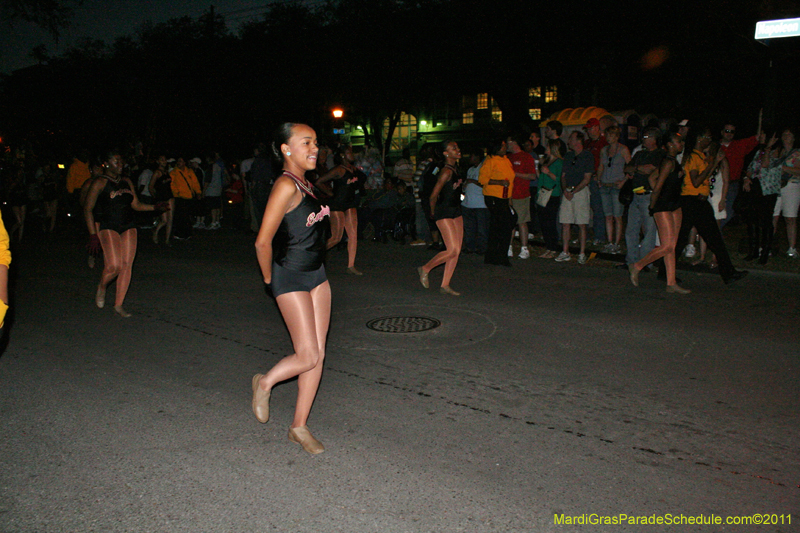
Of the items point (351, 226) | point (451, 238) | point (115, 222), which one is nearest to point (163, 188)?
point (351, 226)

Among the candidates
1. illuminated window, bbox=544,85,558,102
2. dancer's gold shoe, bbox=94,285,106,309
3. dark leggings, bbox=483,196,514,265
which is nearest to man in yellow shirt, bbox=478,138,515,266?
dark leggings, bbox=483,196,514,265

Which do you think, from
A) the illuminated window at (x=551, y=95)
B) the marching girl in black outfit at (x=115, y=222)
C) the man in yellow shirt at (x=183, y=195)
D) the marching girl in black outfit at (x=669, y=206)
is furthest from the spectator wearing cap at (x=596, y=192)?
the illuminated window at (x=551, y=95)

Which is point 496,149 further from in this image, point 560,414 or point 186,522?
point 186,522

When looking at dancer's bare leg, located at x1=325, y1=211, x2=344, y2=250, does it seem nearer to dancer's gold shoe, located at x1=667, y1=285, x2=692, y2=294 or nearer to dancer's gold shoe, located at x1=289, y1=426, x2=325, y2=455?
dancer's gold shoe, located at x1=667, y1=285, x2=692, y2=294

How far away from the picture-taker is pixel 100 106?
122ft

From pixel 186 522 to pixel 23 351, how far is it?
12.7 ft

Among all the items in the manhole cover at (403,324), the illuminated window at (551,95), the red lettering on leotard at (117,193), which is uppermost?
the illuminated window at (551,95)

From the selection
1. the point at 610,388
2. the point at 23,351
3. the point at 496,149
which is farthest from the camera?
the point at 496,149

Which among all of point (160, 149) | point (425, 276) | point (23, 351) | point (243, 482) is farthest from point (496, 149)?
point (160, 149)

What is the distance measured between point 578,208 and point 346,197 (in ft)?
12.8

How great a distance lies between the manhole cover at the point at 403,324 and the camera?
6.56 meters

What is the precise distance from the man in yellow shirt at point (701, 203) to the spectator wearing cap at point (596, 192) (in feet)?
9.46

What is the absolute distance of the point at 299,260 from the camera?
3.79 m

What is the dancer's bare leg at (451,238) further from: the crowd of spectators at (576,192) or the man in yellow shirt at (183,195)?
the man in yellow shirt at (183,195)
